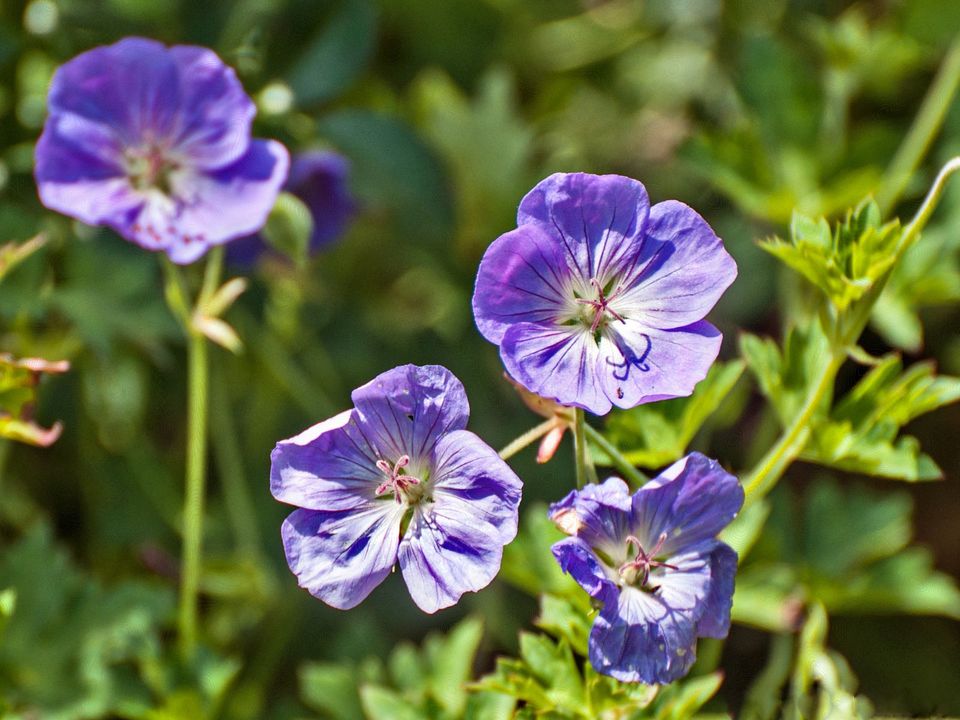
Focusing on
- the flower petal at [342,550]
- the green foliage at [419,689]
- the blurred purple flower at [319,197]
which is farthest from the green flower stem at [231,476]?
the flower petal at [342,550]

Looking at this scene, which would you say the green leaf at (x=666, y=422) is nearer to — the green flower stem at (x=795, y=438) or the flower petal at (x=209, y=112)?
the green flower stem at (x=795, y=438)

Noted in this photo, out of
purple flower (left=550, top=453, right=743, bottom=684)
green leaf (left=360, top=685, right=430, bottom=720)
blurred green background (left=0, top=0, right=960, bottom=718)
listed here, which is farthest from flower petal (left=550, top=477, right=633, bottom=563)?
blurred green background (left=0, top=0, right=960, bottom=718)

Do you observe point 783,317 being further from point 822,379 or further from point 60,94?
point 60,94

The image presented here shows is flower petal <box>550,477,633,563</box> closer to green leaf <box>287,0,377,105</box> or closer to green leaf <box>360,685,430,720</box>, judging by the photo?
green leaf <box>360,685,430,720</box>

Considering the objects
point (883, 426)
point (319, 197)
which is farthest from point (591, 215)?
point (319, 197)

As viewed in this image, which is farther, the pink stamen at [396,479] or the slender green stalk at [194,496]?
the slender green stalk at [194,496]

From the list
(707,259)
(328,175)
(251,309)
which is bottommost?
(251,309)

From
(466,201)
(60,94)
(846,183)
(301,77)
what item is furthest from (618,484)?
(466,201)
